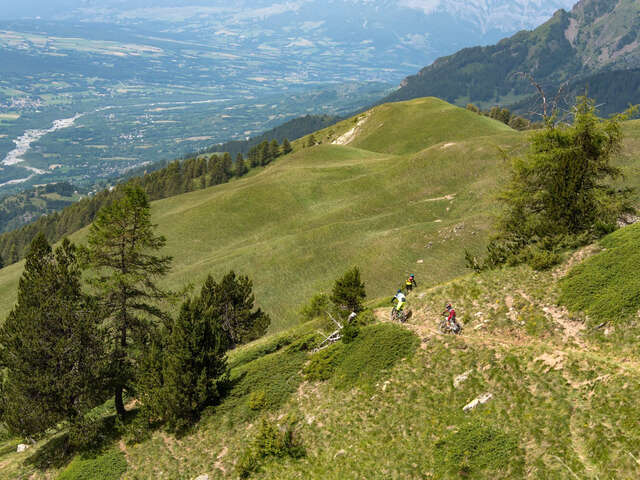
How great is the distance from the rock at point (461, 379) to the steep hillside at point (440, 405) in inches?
2.0

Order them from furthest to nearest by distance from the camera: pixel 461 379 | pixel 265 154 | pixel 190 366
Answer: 1. pixel 265 154
2. pixel 190 366
3. pixel 461 379

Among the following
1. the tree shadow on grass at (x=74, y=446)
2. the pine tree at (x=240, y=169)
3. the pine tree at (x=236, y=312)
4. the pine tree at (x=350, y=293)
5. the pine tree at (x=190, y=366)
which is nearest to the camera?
the pine tree at (x=190, y=366)

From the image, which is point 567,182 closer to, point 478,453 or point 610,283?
point 610,283

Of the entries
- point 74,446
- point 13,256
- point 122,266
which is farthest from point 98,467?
point 13,256

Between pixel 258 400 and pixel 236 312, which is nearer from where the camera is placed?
pixel 258 400

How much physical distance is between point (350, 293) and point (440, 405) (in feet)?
56.2

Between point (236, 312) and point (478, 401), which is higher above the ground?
point (478, 401)

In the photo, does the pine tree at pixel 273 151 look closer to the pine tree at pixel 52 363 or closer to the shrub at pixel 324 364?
the pine tree at pixel 52 363

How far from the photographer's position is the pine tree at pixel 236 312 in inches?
1812

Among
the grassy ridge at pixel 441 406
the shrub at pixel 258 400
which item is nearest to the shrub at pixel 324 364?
the grassy ridge at pixel 441 406

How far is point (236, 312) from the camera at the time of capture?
47688mm

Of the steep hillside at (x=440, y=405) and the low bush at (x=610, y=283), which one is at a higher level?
the low bush at (x=610, y=283)

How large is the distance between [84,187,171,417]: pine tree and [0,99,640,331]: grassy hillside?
2472 centimetres

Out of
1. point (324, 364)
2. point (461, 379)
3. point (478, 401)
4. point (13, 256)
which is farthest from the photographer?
point (13, 256)
